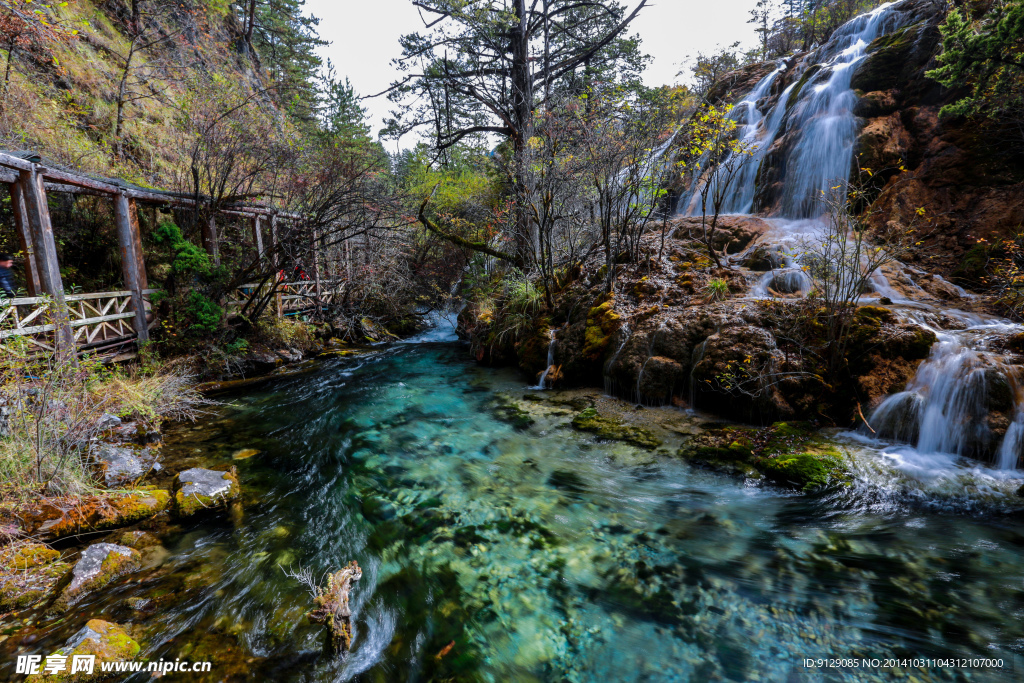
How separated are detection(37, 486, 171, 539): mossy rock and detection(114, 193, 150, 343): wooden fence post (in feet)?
20.5

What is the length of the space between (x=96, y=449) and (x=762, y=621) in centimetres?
748

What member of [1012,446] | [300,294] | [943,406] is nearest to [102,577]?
[943,406]

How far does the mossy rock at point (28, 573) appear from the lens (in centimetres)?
312

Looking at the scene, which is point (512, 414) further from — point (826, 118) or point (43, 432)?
point (826, 118)

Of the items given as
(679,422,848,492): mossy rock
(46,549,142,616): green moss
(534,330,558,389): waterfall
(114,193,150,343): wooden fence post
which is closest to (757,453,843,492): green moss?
(679,422,848,492): mossy rock

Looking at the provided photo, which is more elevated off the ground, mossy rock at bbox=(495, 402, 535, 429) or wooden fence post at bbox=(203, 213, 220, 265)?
wooden fence post at bbox=(203, 213, 220, 265)

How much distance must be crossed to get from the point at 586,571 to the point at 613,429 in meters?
2.90

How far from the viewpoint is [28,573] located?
3.29 m

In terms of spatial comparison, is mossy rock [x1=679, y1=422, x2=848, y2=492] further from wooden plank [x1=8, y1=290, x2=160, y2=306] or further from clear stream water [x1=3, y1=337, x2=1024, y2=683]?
wooden plank [x1=8, y1=290, x2=160, y2=306]

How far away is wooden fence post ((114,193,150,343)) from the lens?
8.49 m

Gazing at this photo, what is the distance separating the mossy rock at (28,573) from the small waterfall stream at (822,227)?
8.69m

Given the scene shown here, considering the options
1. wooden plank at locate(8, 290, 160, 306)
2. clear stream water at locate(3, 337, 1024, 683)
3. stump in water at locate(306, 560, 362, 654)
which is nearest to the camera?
clear stream water at locate(3, 337, 1024, 683)

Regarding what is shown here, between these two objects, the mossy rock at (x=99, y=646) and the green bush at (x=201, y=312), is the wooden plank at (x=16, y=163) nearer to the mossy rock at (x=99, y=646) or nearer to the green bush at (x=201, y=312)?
the green bush at (x=201, y=312)

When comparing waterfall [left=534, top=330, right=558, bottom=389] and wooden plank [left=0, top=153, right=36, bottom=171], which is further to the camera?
waterfall [left=534, top=330, right=558, bottom=389]
